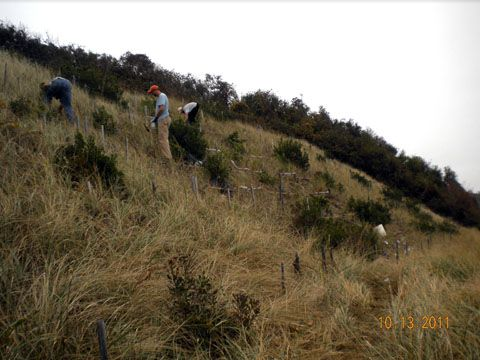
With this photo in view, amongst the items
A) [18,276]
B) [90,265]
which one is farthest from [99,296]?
[18,276]

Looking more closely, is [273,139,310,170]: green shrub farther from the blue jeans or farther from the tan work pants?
the blue jeans

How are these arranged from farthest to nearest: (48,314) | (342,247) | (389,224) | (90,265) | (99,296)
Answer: (389,224), (342,247), (90,265), (99,296), (48,314)

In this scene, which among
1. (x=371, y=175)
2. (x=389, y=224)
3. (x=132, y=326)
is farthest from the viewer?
(x=371, y=175)

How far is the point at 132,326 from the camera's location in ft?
8.44

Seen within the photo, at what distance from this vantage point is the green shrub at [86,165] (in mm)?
4805

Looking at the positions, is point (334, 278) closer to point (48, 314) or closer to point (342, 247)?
point (342, 247)

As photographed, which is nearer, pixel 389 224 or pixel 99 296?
pixel 99 296

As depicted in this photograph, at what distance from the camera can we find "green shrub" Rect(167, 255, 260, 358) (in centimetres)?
269

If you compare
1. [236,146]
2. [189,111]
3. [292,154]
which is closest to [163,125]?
[189,111]

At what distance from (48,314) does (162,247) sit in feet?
5.49

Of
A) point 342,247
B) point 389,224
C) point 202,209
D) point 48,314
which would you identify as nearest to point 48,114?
point 202,209

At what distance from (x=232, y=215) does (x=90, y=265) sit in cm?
298

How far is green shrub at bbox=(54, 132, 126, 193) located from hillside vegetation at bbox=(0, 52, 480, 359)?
0.02 metres

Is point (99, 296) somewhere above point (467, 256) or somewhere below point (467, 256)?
below
